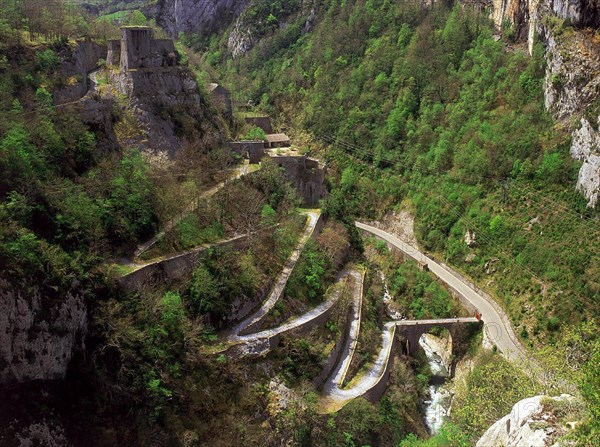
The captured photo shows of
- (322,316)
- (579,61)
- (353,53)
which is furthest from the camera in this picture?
(353,53)

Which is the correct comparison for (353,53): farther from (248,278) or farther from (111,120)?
(248,278)

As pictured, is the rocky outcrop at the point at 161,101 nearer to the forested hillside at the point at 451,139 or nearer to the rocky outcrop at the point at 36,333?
the forested hillside at the point at 451,139

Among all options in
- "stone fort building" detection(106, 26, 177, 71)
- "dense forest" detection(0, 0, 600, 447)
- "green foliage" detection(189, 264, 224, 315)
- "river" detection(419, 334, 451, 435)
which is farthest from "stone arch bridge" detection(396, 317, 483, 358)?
"stone fort building" detection(106, 26, 177, 71)

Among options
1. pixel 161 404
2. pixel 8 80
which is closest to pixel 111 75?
pixel 8 80

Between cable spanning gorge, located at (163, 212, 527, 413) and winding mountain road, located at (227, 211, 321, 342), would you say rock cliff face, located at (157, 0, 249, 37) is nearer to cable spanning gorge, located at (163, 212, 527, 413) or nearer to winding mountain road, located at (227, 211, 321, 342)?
cable spanning gorge, located at (163, 212, 527, 413)

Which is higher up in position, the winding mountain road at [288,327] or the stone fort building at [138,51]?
the stone fort building at [138,51]

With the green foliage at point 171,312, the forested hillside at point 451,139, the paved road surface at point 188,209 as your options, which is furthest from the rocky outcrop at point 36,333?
the forested hillside at point 451,139
